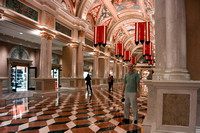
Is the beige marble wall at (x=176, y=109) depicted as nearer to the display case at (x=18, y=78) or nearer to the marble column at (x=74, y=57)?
the marble column at (x=74, y=57)

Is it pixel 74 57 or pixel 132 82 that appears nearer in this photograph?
pixel 132 82

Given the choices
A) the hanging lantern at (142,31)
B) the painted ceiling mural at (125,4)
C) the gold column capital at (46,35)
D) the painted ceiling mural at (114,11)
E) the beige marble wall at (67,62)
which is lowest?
the beige marble wall at (67,62)

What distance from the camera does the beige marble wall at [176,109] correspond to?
8.07ft

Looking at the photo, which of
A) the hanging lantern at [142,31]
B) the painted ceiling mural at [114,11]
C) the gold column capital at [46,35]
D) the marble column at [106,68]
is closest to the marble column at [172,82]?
the gold column capital at [46,35]

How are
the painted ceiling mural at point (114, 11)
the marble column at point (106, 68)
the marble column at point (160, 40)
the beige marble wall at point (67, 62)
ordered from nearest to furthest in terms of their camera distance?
the marble column at point (160, 40) → the beige marble wall at point (67, 62) → the painted ceiling mural at point (114, 11) → the marble column at point (106, 68)

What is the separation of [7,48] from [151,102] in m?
12.3

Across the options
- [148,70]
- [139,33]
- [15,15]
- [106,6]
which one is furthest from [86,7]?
[148,70]

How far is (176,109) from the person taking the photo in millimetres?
2502

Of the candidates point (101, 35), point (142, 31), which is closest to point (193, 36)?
point (101, 35)

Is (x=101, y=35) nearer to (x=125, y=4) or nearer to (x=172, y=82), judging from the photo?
(x=172, y=82)

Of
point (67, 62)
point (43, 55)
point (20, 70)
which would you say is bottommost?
point (20, 70)

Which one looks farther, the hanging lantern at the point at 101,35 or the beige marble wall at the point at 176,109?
the hanging lantern at the point at 101,35

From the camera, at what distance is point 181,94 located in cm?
248

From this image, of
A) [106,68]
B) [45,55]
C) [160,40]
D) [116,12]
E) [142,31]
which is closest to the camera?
[160,40]
